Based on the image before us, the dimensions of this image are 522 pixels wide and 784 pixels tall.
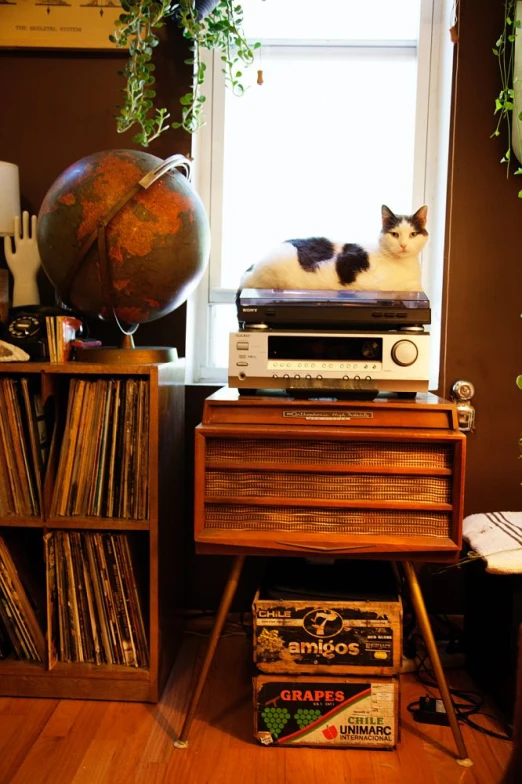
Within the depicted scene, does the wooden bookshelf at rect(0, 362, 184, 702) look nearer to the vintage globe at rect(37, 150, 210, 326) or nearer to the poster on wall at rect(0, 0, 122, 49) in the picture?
the vintage globe at rect(37, 150, 210, 326)

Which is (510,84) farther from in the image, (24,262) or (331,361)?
(24,262)

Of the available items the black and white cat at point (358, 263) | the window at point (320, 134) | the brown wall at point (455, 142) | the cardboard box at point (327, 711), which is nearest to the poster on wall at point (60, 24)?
the brown wall at point (455, 142)

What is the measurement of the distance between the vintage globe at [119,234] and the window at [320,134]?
0.49 m

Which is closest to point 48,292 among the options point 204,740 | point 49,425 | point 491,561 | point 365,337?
point 49,425

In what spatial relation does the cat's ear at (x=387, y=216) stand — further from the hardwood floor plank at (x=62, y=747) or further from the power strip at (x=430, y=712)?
the hardwood floor plank at (x=62, y=747)

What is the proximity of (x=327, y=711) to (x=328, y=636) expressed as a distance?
16 centimetres

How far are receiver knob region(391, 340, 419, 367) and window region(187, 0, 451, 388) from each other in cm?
65

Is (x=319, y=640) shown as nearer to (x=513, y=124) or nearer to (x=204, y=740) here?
(x=204, y=740)

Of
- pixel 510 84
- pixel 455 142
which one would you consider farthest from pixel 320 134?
pixel 510 84

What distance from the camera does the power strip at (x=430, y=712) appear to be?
1570 millimetres

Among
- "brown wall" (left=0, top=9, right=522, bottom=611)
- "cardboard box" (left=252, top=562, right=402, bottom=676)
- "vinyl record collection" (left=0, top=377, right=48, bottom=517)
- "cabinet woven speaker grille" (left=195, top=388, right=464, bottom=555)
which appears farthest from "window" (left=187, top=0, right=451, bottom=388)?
Result: "cardboard box" (left=252, top=562, right=402, bottom=676)

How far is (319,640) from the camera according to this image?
4.71ft

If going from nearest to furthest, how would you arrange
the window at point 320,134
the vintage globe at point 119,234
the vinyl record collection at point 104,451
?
the vintage globe at point 119,234
the vinyl record collection at point 104,451
the window at point 320,134

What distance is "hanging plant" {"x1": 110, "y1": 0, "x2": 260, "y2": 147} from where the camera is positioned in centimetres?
171
